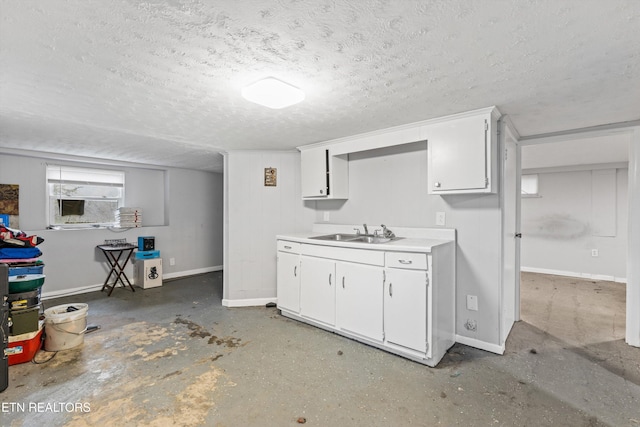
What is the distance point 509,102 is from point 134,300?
4819 millimetres

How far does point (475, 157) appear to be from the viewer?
239cm

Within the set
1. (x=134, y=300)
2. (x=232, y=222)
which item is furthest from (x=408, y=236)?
(x=134, y=300)

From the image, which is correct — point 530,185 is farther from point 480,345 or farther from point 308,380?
point 308,380

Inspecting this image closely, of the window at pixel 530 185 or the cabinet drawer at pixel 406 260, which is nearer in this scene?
the cabinet drawer at pixel 406 260

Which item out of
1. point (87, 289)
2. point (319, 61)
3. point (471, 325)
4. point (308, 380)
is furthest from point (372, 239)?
point (87, 289)

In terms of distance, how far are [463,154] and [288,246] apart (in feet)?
6.52

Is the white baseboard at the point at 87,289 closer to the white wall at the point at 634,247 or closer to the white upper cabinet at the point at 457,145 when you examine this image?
the white upper cabinet at the point at 457,145

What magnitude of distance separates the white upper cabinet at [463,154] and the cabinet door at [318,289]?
126cm

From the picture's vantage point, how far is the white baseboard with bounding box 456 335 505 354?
2527 millimetres

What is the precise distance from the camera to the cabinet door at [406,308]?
2.31 m

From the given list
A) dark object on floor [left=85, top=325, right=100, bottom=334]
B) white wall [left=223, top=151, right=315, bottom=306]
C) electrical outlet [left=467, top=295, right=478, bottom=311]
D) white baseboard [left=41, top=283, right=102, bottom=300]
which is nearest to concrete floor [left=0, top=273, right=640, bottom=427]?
dark object on floor [left=85, top=325, right=100, bottom=334]

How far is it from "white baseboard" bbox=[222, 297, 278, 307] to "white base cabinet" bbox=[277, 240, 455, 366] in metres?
0.80

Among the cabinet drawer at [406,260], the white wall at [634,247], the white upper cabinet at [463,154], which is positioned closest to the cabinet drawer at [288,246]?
the cabinet drawer at [406,260]

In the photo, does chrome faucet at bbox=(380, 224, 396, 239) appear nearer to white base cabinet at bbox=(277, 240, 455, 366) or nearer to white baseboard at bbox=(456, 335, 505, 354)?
white base cabinet at bbox=(277, 240, 455, 366)
